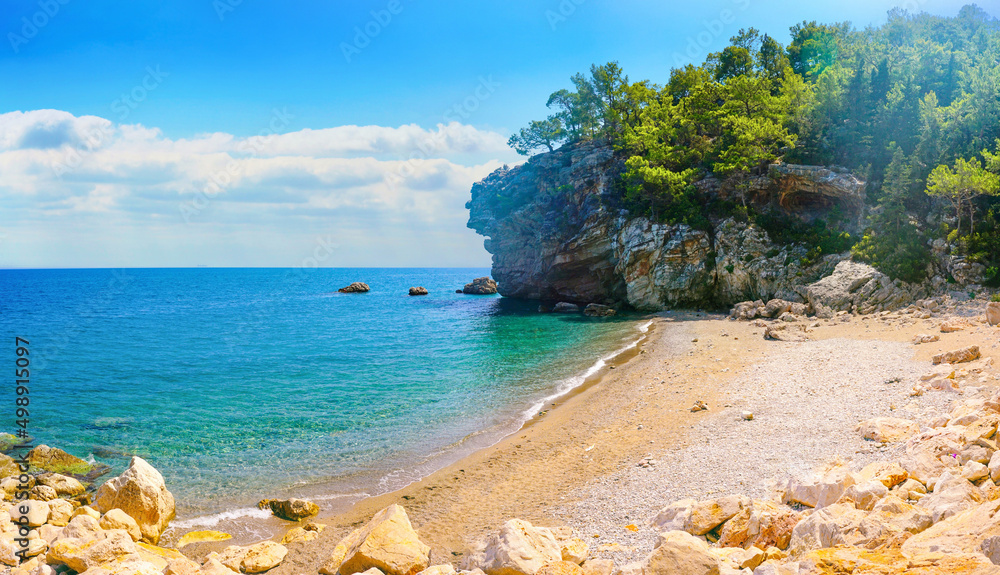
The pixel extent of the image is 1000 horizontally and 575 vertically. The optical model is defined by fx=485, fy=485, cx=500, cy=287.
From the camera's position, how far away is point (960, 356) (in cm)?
1638

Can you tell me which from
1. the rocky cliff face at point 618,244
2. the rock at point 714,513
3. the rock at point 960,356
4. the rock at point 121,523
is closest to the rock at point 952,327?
the rock at point 960,356

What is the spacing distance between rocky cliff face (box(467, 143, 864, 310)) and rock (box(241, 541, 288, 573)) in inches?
1612

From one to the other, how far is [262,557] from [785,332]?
92.7 feet

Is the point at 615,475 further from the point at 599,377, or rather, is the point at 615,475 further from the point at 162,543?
the point at 599,377

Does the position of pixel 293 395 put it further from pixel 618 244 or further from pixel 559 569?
pixel 618 244

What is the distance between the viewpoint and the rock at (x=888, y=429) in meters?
10.6

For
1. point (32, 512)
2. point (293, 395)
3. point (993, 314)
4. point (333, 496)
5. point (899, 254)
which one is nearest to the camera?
point (32, 512)

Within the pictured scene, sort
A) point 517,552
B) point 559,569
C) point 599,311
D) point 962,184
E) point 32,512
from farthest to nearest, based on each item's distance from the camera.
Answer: point 599,311
point 962,184
point 32,512
point 517,552
point 559,569

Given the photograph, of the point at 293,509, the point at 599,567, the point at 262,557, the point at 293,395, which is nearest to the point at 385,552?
the point at 262,557

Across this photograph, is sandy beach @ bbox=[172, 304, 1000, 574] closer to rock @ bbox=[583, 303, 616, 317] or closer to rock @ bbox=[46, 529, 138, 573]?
rock @ bbox=[46, 529, 138, 573]

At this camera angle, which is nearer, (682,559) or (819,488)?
(682,559)

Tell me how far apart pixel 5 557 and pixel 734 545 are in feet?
42.3

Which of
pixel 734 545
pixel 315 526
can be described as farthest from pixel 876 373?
pixel 315 526

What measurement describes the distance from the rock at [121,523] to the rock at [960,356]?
79.7 ft
